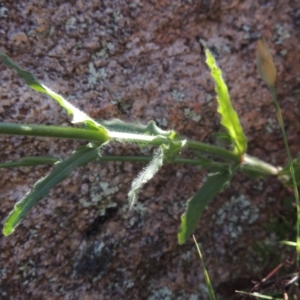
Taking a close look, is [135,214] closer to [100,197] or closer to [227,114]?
[100,197]

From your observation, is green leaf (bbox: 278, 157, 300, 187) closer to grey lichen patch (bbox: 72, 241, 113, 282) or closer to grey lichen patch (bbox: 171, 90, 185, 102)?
grey lichen patch (bbox: 171, 90, 185, 102)

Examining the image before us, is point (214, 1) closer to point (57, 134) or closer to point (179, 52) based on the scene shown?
point (179, 52)

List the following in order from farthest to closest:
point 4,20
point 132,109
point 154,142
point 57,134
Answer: point 132,109
point 4,20
point 154,142
point 57,134

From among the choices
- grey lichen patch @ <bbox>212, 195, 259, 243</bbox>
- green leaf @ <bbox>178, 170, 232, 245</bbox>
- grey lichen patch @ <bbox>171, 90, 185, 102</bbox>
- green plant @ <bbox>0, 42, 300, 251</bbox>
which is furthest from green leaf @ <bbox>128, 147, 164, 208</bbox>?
grey lichen patch @ <bbox>212, 195, 259, 243</bbox>

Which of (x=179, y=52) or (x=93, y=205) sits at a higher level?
(x=179, y=52)

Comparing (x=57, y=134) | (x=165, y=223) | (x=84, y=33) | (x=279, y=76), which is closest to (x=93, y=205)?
(x=165, y=223)

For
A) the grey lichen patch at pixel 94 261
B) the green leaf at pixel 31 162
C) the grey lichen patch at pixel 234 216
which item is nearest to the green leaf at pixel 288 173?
the grey lichen patch at pixel 234 216

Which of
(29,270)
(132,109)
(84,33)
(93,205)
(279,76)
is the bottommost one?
(29,270)
